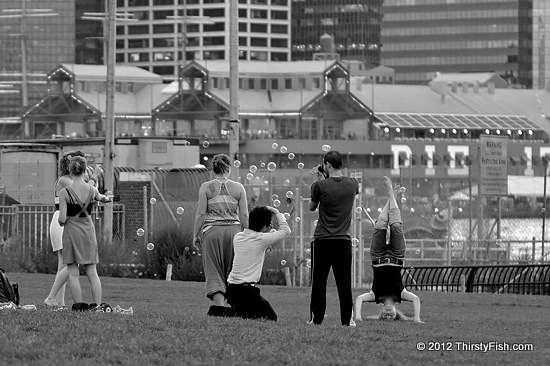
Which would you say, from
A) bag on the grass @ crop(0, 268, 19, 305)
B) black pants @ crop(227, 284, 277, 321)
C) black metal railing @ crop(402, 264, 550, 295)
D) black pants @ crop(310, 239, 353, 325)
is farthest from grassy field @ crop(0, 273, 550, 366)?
black metal railing @ crop(402, 264, 550, 295)

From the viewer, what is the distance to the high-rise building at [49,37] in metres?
181

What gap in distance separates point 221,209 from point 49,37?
6597 inches

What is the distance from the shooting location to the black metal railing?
29.9 m

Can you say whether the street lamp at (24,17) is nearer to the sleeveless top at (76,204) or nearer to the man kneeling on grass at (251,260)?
the sleeveless top at (76,204)

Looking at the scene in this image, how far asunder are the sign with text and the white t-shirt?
A: 19.0 m

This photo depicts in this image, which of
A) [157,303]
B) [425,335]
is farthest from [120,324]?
[157,303]

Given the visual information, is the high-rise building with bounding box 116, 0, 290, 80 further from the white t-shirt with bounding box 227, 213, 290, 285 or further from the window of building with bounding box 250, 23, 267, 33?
the white t-shirt with bounding box 227, 213, 290, 285

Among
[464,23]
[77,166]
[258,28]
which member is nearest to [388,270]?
[77,166]

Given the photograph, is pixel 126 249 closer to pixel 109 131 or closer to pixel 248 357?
pixel 109 131

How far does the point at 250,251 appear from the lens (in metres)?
16.8

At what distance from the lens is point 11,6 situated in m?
182

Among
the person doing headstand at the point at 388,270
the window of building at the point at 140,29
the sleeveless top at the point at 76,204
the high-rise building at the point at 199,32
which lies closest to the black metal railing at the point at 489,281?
the person doing headstand at the point at 388,270

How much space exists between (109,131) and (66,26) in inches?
5753

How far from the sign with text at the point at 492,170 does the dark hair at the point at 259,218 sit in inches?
749
